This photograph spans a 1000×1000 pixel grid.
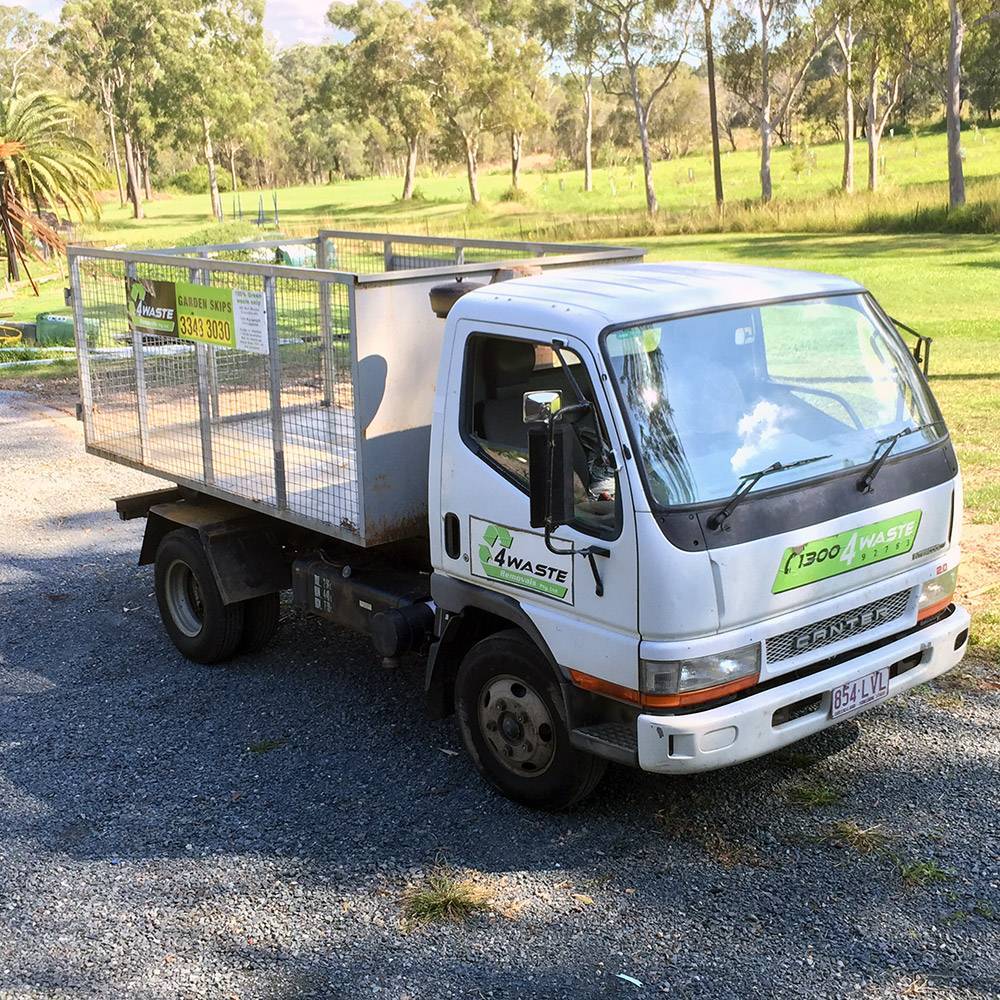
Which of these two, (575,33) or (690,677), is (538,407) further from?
(575,33)

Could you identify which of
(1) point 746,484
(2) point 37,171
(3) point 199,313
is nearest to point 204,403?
(3) point 199,313

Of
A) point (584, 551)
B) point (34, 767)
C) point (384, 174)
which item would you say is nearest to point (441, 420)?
point (584, 551)

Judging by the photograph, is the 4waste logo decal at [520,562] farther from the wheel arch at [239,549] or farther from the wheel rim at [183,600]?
the wheel rim at [183,600]

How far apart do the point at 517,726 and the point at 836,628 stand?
1384 mm

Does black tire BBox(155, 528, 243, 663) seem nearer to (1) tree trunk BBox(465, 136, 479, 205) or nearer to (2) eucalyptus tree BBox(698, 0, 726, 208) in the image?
(2) eucalyptus tree BBox(698, 0, 726, 208)

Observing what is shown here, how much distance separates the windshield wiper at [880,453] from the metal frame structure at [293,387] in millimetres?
1959

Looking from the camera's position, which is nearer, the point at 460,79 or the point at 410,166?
the point at 460,79

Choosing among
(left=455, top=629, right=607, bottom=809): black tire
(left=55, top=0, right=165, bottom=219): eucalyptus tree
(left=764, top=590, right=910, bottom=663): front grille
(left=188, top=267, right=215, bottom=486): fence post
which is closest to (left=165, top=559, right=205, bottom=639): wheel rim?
(left=188, top=267, right=215, bottom=486): fence post

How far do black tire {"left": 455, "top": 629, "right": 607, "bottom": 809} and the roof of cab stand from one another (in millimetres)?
1357

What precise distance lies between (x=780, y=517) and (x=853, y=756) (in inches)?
64.8

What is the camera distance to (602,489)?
4656 millimetres

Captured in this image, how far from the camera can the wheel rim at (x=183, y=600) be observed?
7366mm

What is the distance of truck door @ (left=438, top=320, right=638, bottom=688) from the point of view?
463 cm

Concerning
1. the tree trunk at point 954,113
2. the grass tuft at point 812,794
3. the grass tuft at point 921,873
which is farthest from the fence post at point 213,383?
the tree trunk at point 954,113
